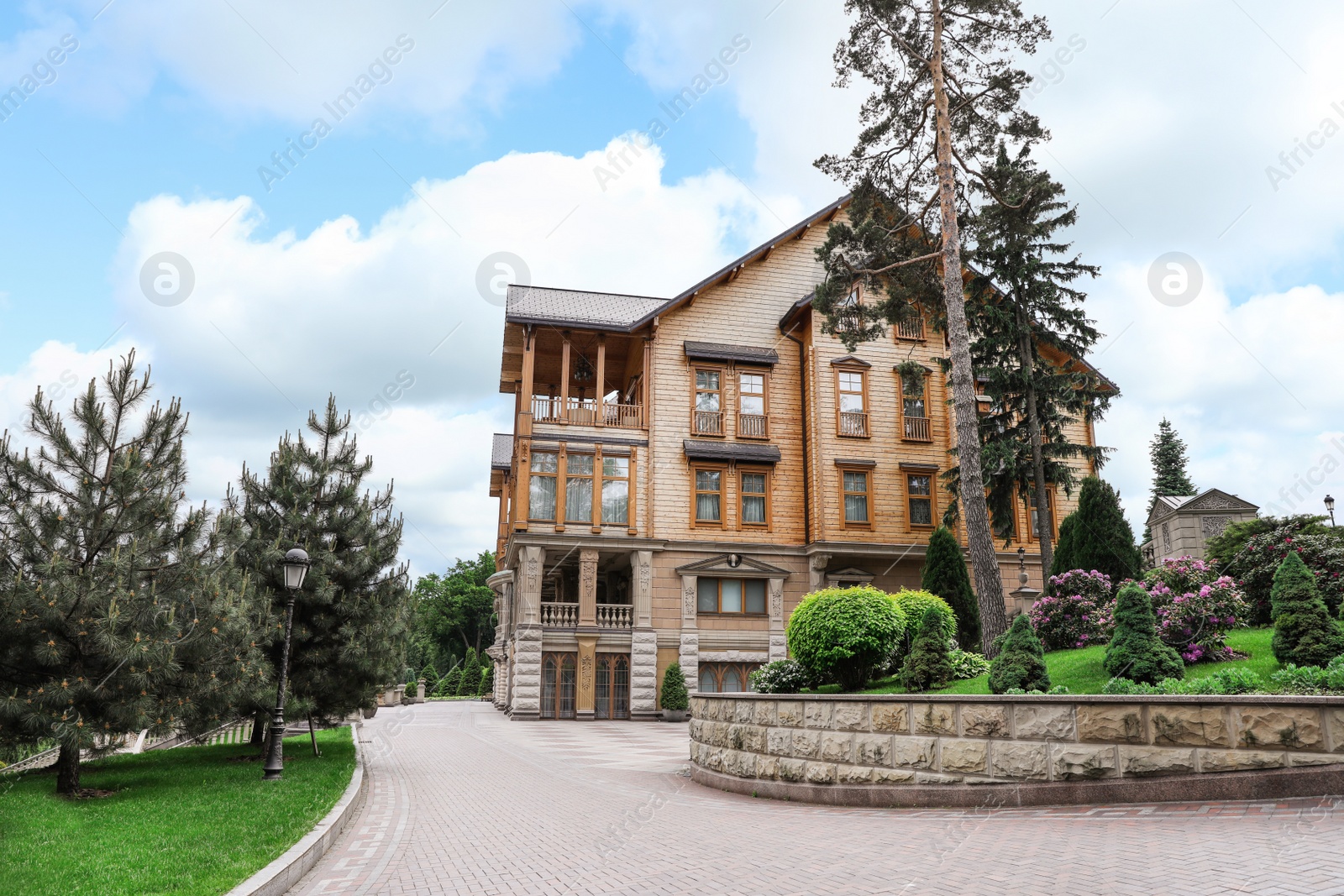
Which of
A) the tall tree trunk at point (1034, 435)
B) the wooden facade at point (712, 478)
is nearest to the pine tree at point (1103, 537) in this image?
the tall tree trunk at point (1034, 435)

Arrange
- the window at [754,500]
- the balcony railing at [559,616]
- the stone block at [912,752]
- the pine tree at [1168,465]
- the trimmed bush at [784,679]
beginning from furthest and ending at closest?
the pine tree at [1168,465] → the window at [754,500] → the balcony railing at [559,616] → the trimmed bush at [784,679] → the stone block at [912,752]

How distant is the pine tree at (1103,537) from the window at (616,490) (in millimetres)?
14020

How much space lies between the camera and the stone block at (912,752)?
386 inches

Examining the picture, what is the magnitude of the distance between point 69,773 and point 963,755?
11750mm

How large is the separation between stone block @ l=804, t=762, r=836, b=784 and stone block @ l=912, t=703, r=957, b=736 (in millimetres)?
1401

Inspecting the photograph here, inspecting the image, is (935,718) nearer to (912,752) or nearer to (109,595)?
(912,752)

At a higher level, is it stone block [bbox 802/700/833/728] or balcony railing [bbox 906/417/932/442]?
balcony railing [bbox 906/417/932/442]

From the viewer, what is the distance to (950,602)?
2456 cm

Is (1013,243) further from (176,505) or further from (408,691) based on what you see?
(408,691)

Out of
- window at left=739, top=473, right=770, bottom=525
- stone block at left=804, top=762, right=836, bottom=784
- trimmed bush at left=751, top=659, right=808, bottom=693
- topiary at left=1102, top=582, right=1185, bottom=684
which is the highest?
window at left=739, top=473, right=770, bottom=525

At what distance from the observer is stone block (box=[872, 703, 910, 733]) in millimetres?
10141

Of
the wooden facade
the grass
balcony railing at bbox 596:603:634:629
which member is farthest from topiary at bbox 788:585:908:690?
balcony railing at bbox 596:603:634:629

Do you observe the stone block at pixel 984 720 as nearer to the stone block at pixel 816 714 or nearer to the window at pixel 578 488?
the stone block at pixel 816 714

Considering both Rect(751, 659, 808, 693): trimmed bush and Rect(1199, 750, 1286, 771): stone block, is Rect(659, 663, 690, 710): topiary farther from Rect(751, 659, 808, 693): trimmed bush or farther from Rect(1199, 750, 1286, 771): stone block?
Rect(1199, 750, 1286, 771): stone block
